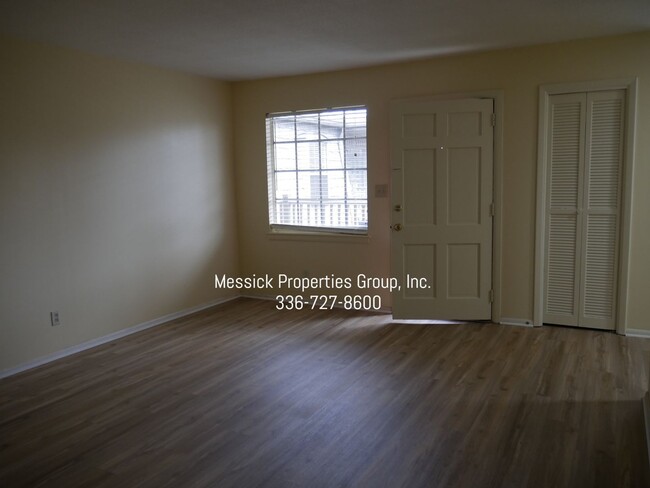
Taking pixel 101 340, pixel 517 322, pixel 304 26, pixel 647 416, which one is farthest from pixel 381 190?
pixel 647 416

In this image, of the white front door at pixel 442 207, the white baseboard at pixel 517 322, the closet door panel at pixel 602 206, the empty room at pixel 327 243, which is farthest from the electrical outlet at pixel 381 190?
the closet door panel at pixel 602 206

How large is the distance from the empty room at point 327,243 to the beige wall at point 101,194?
0.8 inches

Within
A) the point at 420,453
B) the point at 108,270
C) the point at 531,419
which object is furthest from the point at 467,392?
the point at 108,270

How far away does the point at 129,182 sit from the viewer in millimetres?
4707

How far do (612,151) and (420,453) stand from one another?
10.1 feet

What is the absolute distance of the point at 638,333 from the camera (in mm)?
4316

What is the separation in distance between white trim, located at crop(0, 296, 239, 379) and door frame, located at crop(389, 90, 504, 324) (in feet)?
9.83

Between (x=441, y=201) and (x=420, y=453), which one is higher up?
(x=441, y=201)

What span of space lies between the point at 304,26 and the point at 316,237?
245 cm

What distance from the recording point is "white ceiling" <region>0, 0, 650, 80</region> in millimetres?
3234

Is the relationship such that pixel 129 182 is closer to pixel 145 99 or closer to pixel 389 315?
pixel 145 99

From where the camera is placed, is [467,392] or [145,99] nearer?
[467,392]

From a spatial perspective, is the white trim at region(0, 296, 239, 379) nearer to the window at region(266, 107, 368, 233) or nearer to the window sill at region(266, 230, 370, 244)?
the window sill at region(266, 230, 370, 244)

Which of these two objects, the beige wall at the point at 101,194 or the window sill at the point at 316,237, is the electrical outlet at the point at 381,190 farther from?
the beige wall at the point at 101,194
